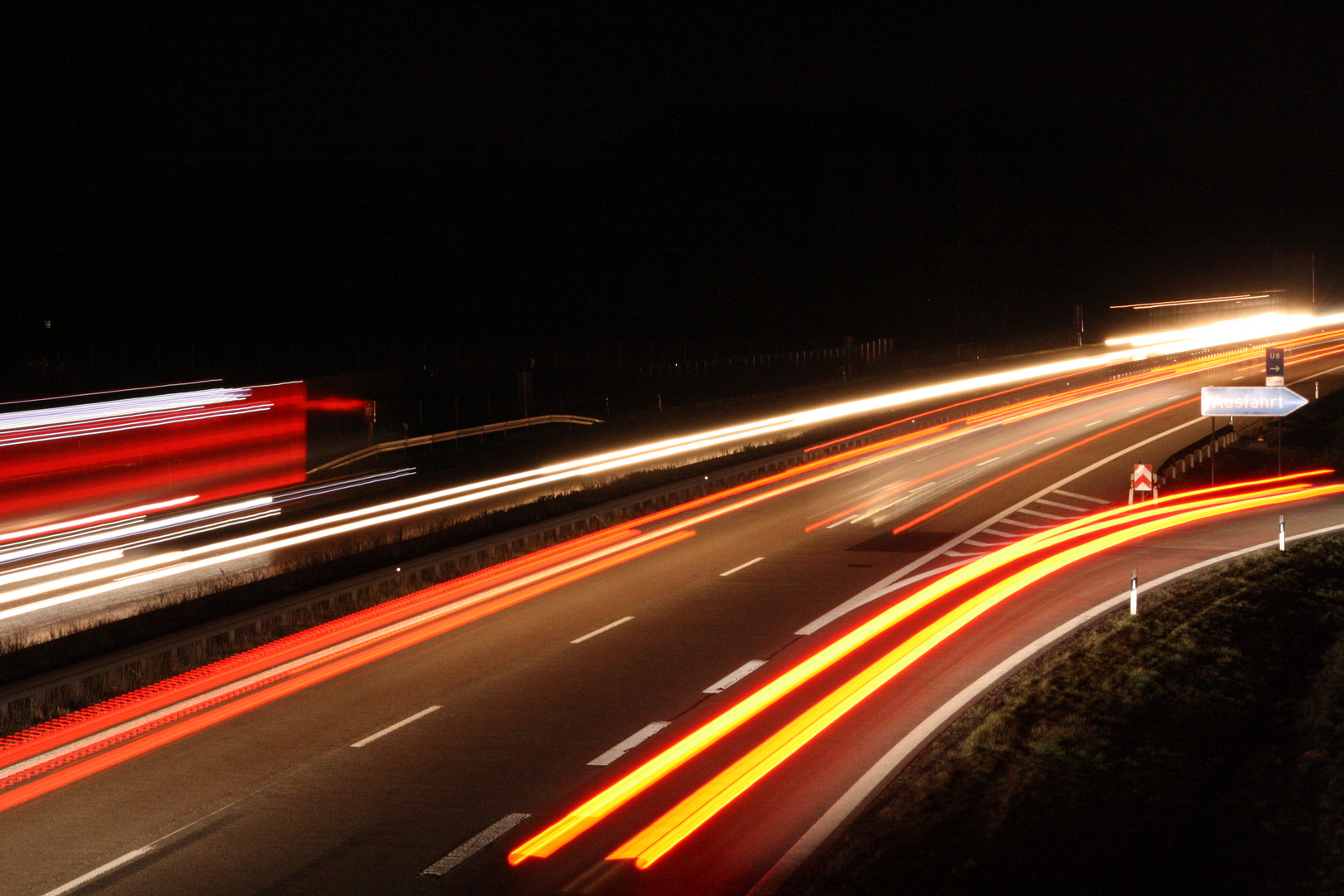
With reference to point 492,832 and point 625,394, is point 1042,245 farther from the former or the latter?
point 492,832

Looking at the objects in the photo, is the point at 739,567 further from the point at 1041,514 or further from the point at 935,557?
the point at 1041,514

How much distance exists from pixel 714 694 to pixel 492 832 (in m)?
4.32

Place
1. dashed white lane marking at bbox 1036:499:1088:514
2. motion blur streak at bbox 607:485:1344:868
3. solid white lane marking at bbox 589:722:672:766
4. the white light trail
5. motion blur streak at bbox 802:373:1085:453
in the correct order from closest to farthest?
1. motion blur streak at bbox 607:485:1344:868
2. solid white lane marking at bbox 589:722:672:766
3. the white light trail
4. dashed white lane marking at bbox 1036:499:1088:514
5. motion blur streak at bbox 802:373:1085:453

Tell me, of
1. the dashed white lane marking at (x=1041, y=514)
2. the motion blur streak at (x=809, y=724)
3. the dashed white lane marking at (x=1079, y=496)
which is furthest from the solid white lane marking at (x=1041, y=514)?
the motion blur streak at (x=809, y=724)

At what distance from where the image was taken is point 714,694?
1374 cm

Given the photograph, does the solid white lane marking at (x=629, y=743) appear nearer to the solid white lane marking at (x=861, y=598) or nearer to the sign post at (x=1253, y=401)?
the solid white lane marking at (x=861, y=598)

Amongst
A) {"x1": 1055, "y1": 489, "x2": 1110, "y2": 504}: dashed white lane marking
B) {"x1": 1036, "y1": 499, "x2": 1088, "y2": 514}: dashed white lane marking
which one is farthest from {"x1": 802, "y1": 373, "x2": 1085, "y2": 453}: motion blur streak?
{"x1": 1036, "y1": 499, "x2": 1088, "y2": 514}: dashed white lane marking

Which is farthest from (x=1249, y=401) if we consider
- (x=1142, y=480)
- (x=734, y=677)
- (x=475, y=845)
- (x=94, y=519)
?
(x=475, y=845)

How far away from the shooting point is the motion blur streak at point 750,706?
986cm

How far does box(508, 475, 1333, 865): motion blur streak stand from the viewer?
9.86m

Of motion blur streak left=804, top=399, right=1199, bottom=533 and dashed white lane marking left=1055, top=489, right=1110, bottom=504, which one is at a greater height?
motion blur streak left=804, top=399, right=1199, bottom=533

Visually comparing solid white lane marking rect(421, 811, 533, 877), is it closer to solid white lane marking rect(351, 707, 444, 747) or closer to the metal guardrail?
solid white lane marking rect(351, 707, 444, 747)

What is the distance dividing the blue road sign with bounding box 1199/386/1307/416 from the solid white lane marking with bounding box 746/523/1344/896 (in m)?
12.5

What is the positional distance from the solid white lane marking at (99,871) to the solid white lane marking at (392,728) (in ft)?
9.33
